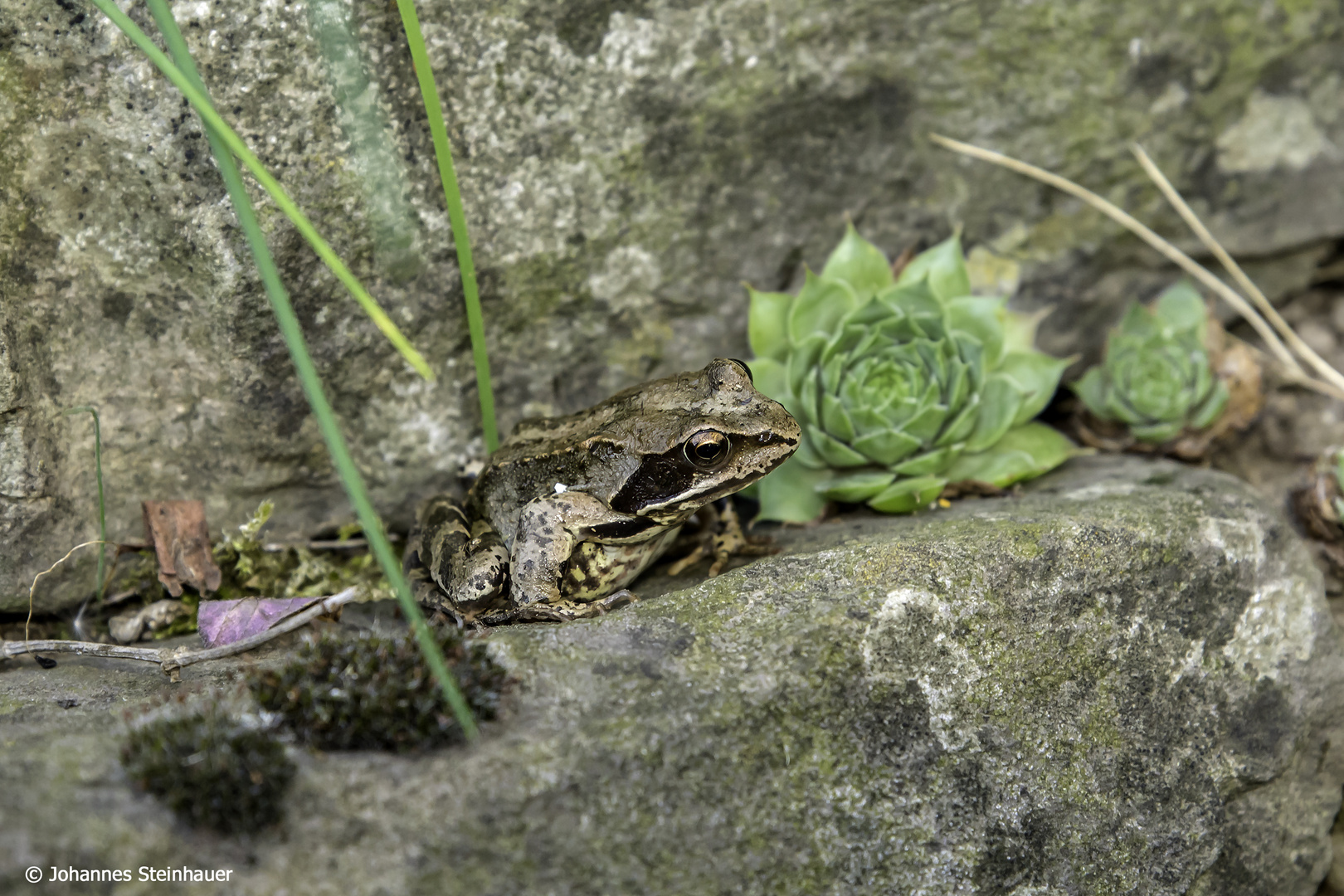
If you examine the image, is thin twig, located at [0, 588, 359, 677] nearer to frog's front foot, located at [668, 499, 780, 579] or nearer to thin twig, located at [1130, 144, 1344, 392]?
frog's front foot, located at [668, 499, 780, 579]

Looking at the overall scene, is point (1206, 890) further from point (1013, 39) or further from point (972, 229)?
point (1013, 39)

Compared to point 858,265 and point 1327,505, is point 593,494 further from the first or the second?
point 1327,505

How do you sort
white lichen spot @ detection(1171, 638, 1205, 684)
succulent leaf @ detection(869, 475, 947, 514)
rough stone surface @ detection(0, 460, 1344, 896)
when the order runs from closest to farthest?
1. rough stone surface @ detection(0, 460, 1344, 896)
2. white lichen spot @ detection(1171, 638, 1205, 684)
3. succulent leaf @ detection(869, 475, 947, 514)

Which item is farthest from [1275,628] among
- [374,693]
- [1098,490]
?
[374,693]

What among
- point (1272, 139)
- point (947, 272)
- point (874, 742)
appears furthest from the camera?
point (1272, 139)

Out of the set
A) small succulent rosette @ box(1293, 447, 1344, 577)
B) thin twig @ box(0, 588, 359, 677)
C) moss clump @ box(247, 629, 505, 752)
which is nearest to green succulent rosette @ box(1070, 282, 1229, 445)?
small succulent rosette @ box(1293, 447, 1344, 577)

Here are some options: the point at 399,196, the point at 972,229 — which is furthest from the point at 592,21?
the point at 972,229

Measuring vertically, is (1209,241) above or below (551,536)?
above
